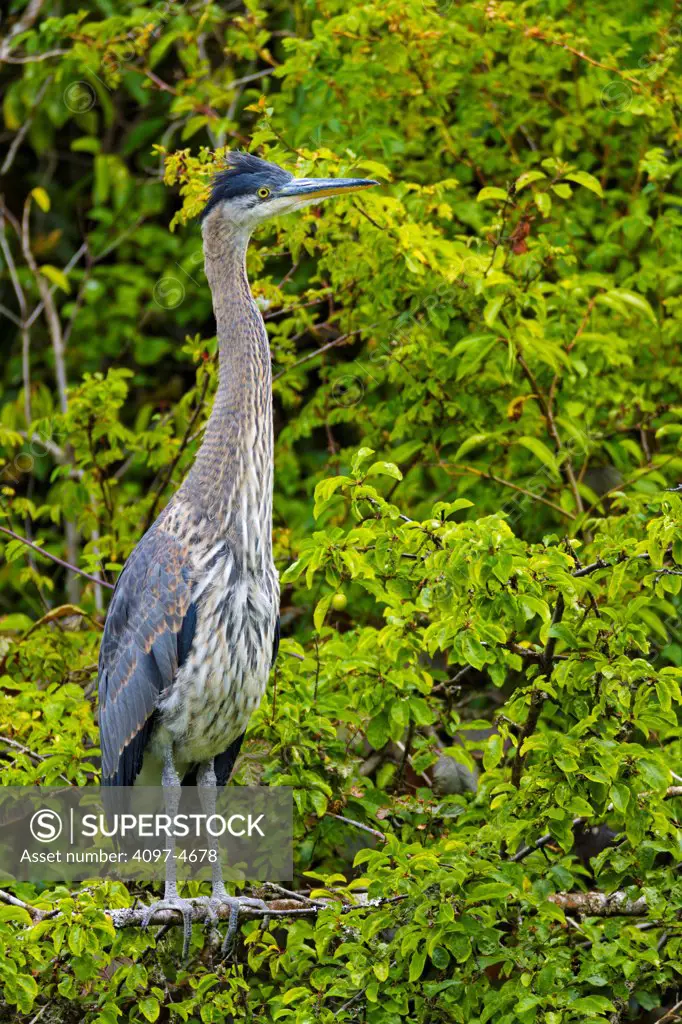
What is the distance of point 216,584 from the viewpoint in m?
3.65

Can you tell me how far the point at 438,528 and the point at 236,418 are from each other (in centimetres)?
104

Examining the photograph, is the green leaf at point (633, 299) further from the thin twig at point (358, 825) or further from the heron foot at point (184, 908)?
the heron foot at point (184, 908)

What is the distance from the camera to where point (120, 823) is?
147 inches

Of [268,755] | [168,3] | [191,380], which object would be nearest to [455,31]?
[168,3]

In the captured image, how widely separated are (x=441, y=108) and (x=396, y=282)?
97cm

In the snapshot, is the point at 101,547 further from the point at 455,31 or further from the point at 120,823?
the point at 455,31

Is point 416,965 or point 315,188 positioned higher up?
point 315,188
